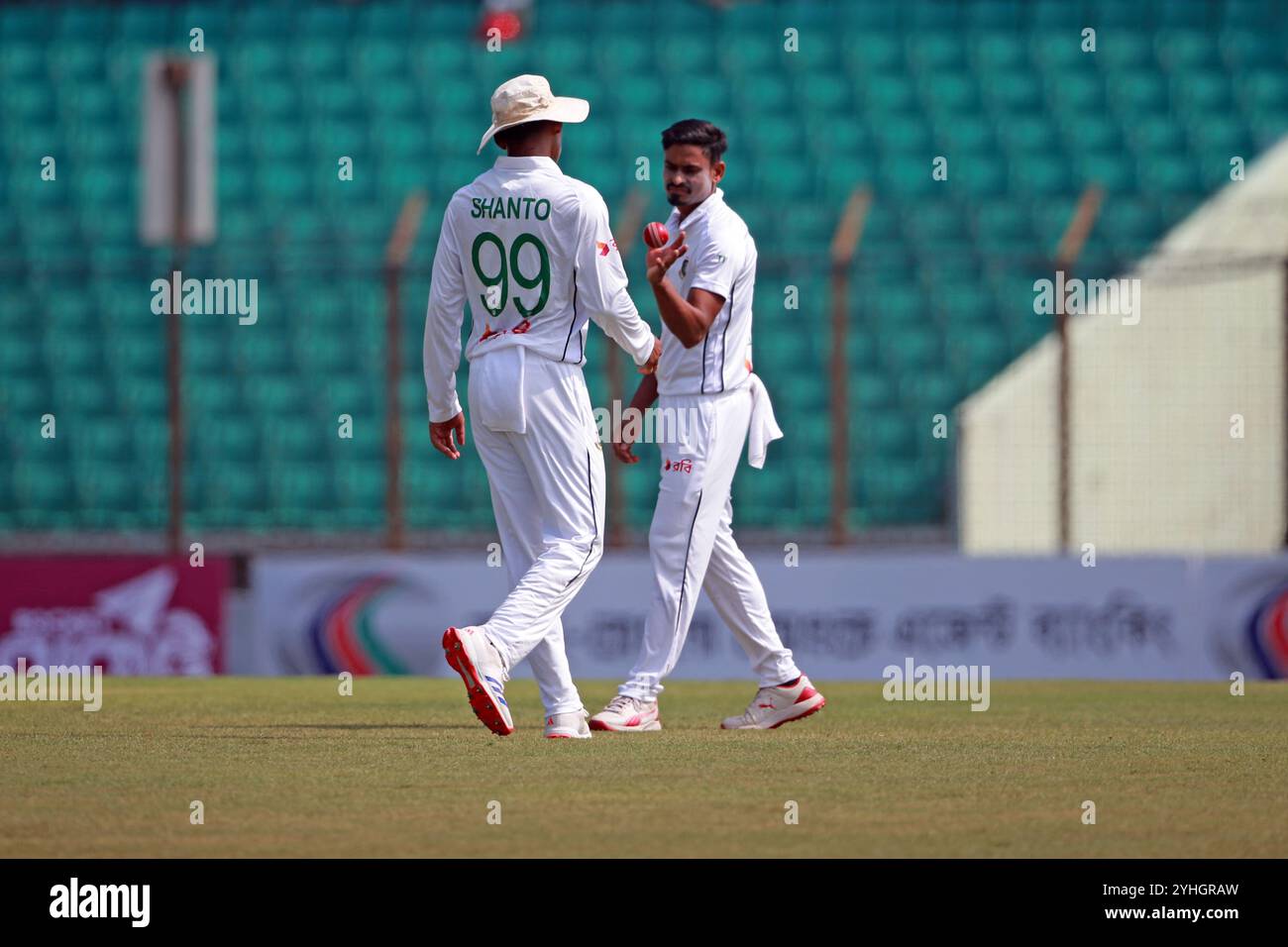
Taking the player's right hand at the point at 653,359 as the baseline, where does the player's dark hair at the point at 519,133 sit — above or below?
above

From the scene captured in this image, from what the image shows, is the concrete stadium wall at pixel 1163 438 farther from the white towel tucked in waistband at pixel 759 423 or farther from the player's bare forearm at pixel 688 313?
the player's bare forearm at pixel 688 313

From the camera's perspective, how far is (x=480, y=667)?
22.4 ft

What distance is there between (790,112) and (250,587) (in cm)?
926

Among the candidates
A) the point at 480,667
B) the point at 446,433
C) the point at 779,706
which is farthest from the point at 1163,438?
the point at 480,667

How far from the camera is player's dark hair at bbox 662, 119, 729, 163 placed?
7629 mm

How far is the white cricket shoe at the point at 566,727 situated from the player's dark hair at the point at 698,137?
2070mm

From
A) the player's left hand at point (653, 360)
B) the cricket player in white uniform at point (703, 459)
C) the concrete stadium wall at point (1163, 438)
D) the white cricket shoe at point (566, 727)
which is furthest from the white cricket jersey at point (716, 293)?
the concrete stadium wall at point (1163, 438)

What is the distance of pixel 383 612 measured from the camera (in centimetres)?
1281

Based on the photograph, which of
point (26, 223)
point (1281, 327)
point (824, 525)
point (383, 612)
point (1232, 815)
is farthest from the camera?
point (26, 223)

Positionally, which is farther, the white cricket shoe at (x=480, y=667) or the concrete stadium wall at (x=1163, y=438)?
the concrete stadium wall at (x=1163, y=438)

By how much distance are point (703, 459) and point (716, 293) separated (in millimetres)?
608

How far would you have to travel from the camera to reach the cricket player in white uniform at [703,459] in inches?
300
